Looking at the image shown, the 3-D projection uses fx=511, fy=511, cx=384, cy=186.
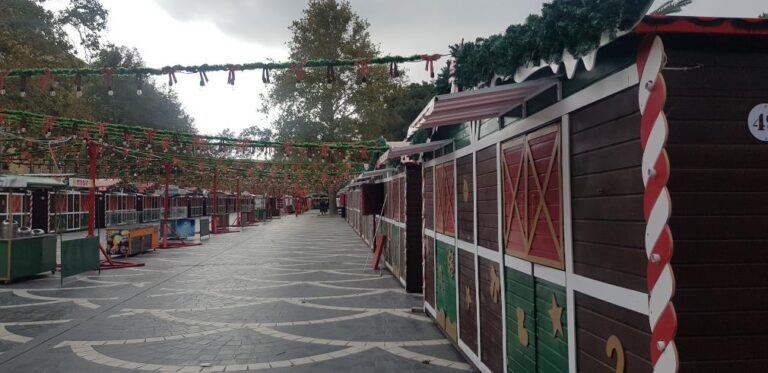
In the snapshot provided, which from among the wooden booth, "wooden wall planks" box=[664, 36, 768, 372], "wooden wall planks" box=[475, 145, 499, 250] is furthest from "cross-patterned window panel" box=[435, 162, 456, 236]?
"wooden wall planks" box=[664, 36, 768, 372]

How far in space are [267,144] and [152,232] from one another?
622 centimetres

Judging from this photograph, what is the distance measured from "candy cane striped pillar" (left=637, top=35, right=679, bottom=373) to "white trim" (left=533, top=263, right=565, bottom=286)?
1081 millimetres

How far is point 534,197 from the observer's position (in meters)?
3.82

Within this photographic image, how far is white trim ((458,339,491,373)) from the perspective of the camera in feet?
17.4

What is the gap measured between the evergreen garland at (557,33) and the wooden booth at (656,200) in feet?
0.32

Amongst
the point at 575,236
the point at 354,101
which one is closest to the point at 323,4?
the point at 354,101

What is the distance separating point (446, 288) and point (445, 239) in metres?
0.67

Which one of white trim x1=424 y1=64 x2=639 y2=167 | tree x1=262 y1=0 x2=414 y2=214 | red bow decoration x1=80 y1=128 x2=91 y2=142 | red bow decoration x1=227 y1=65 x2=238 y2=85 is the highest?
tree x1=262 y1=0 x2=414 y2=214

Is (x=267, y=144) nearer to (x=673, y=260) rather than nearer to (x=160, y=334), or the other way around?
(x=160, y=334)

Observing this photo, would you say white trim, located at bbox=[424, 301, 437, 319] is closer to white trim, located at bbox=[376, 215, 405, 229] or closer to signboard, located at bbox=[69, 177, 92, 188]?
white trim, located at bbox=[376, 215, 405, 229]

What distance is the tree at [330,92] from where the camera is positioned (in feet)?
128

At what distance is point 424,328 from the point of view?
296 inches

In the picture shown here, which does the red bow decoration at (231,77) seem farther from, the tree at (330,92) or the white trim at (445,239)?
the tree at (330,92)

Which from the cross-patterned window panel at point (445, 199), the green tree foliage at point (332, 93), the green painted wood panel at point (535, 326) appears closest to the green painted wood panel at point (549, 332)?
the green painted wood panel at point (535, 326)
